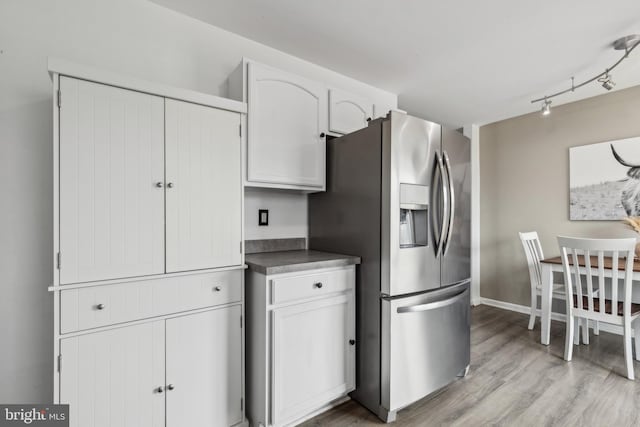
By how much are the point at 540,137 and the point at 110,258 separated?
451 centimetres

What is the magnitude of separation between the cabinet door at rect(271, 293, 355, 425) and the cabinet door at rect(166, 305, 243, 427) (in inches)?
10.0

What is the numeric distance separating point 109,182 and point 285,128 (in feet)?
3.59

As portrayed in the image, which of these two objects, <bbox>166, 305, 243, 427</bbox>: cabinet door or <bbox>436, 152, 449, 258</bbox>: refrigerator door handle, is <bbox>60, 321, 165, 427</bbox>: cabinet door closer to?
<bbox>166, 305, 243, 427</bbox>: cabinet door

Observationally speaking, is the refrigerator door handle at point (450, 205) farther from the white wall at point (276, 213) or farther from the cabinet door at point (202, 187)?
the cabinet door at point (202, 187)

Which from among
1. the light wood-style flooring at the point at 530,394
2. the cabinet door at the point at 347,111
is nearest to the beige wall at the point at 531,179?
the light wood-style flooring at the point at 530,394

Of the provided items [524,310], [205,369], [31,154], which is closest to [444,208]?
[205,369]

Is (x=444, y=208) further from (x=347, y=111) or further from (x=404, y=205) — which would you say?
(x=347, y=111)

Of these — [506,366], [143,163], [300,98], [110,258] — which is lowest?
[506,366]

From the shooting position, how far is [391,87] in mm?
2990

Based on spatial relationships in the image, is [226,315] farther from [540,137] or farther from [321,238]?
[540,137]

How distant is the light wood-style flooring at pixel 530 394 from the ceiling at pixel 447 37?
8.31 ft

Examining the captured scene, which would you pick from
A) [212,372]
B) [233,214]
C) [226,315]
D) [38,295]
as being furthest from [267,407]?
[38,295]

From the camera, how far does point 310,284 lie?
1748 mm

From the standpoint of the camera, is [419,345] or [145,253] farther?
[419,345]
